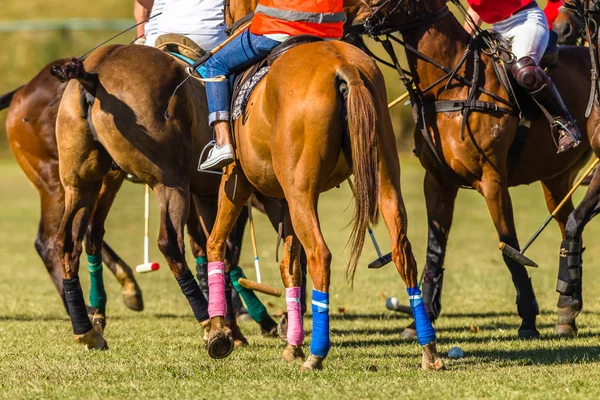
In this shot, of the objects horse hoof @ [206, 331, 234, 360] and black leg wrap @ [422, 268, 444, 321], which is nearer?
horse hoof @ [206, 331, 234, 360]

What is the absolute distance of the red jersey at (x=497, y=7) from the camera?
317 inches

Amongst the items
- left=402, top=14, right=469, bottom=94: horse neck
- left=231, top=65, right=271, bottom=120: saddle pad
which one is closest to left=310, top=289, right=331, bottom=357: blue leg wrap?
left=231, top=65, right=271, bottom=120: saddle pad

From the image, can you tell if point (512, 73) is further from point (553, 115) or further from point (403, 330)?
point (403, 330)

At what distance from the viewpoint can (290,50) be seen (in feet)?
21.3

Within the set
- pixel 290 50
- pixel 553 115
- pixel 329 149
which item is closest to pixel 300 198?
pixel 329 149

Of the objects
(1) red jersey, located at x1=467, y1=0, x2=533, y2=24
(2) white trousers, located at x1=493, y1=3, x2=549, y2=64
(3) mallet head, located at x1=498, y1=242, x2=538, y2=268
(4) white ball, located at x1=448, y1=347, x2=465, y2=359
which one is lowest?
(4) white ball, located at x1=448, y1=347, x2=465, y2=359

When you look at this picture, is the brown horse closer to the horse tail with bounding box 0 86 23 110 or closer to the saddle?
the horse tail with bounding box 0 86 23 110

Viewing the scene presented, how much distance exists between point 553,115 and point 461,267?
6303 mm

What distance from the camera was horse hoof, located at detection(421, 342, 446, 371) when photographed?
6148mm

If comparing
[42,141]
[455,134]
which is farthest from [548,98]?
[42,141]

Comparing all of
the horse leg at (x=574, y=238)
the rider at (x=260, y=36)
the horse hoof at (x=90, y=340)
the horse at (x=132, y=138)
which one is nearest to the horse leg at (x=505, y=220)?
the horse leg at (x=574, y=238)

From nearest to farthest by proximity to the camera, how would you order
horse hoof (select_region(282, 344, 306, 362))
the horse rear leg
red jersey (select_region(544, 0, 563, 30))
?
the horse rear leg, horse hoof (select_region(282, 344, 306, 362)), red jersey (select_region(544, 0, 563, 30))

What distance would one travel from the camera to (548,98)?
789 cm

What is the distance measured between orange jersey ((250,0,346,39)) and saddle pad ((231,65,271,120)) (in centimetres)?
29
